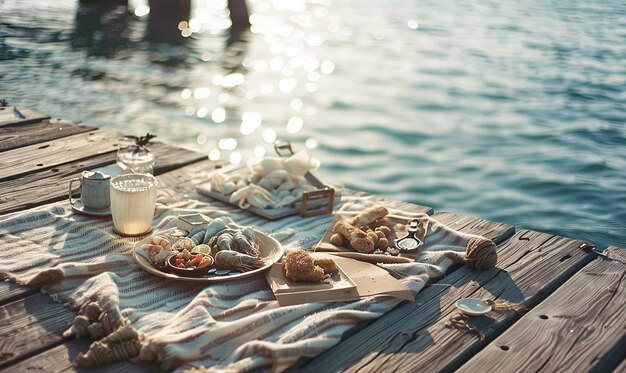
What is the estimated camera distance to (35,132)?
466cm

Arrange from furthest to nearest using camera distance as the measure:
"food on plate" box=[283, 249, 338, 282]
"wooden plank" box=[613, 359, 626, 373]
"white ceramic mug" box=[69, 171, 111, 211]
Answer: "white ceramic mug" box=[69, 171, 111, 211]
"food on plate" box=[283, 249, 338, 282]
"wooden plank" box=[613, 359, 626, 373]

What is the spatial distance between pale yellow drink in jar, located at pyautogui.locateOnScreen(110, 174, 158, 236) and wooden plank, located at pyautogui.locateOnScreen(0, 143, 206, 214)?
0.59 metres

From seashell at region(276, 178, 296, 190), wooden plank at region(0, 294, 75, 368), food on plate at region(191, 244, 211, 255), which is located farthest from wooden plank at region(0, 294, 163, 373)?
seashell at region(276, 178, 296, 190)

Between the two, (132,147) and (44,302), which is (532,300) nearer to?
(44,302)

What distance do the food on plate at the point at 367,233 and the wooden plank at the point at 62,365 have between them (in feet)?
3.41

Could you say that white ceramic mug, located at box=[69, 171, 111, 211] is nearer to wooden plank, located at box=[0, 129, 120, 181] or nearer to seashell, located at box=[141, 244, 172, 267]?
seashell, located at box=[141, 244, 172, 267]

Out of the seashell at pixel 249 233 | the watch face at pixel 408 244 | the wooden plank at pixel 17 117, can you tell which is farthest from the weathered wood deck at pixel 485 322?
the wooden plank at pixel 17 117

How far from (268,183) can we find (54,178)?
101 cm

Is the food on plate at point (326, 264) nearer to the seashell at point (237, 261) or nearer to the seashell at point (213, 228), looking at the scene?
the seashell at point (237, 261)

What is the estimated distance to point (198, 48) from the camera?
40.7 ft

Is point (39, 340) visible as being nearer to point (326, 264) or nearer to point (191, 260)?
point (191, 260)

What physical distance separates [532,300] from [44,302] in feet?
5.38

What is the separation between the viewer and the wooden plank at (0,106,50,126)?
4.82m

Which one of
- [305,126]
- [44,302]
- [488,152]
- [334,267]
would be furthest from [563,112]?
[44,302]
